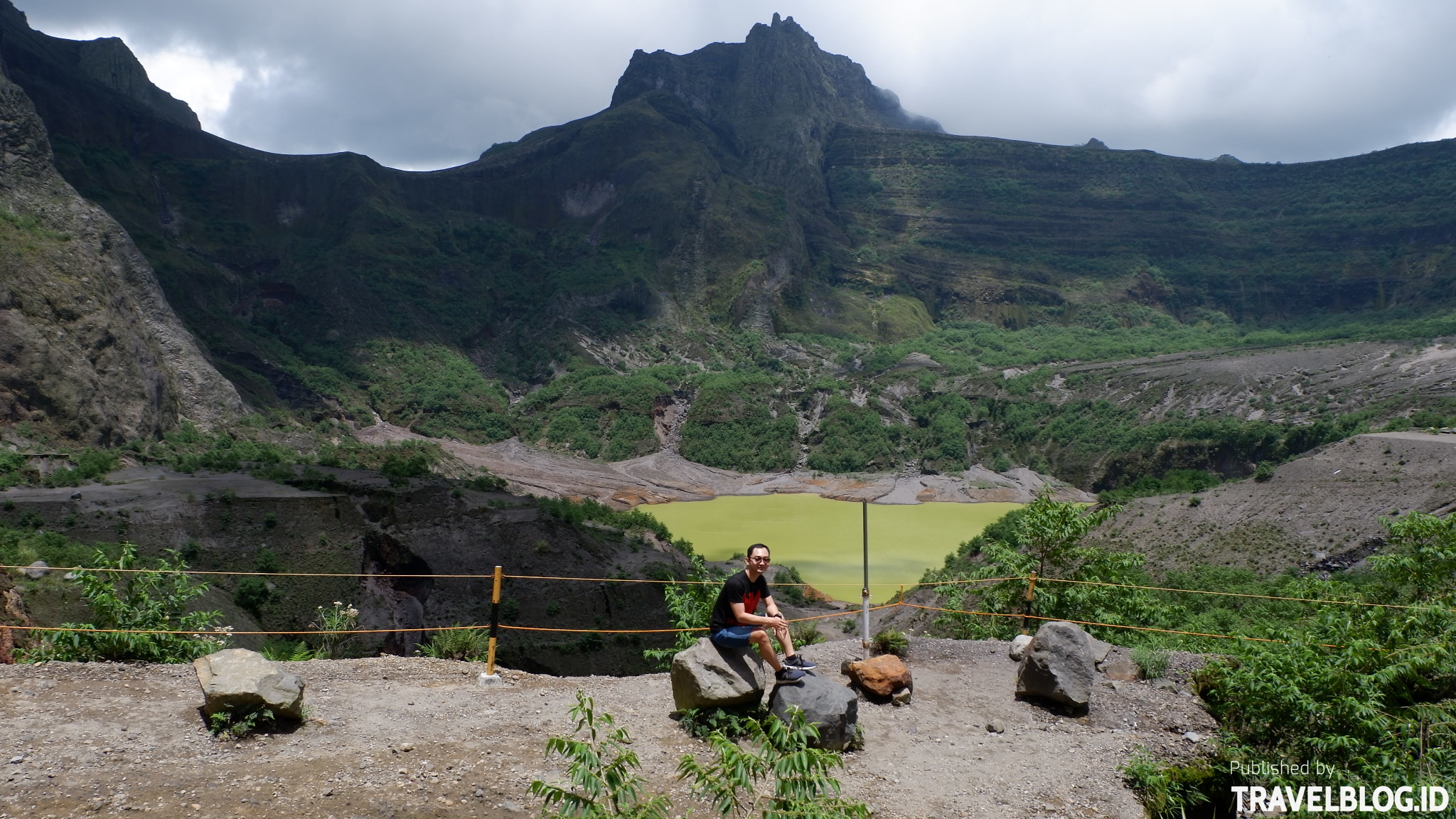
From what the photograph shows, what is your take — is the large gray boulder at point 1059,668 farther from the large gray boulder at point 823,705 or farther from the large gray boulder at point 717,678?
the large gray boulder at point 717,678

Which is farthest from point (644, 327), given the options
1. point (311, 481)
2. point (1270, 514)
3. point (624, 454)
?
point (1270, 514)

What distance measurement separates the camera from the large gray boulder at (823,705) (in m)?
7.33

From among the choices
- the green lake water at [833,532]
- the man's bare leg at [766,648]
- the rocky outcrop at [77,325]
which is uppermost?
the rocky outcrop at [77,325]

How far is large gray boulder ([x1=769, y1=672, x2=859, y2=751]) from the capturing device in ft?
24.1

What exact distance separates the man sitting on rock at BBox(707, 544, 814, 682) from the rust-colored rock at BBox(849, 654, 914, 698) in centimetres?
160

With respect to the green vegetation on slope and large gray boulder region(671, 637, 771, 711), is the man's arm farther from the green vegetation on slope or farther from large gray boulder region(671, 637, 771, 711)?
the green vegetation on slope

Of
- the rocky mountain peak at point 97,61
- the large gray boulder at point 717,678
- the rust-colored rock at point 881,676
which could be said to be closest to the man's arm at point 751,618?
the large gray boulder at point 717,678

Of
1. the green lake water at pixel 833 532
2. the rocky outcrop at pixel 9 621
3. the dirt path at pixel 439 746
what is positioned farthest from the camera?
the green lake water at pixel 833 532

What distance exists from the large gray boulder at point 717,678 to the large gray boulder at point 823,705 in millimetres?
224

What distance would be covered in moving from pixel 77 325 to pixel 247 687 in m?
42.4

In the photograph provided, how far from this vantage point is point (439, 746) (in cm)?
696

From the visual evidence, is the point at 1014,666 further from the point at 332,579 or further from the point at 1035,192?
the point at 1035,192

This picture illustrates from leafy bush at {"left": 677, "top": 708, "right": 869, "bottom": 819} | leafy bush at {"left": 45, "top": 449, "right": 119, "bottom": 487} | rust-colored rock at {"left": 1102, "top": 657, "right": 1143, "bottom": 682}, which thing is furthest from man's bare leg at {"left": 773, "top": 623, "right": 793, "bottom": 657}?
leafy bush at {"left": 45, "top": 449, "right": 119, "bottom": 487}

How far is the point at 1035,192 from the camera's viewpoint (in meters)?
121
